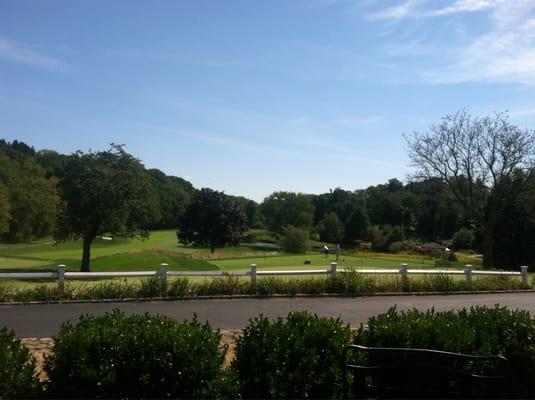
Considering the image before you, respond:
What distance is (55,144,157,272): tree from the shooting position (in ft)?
104

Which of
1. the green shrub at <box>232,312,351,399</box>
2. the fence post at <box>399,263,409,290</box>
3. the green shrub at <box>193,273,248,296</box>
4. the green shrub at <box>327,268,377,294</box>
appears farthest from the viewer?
the fence post at <box>399,263,409,290</box>

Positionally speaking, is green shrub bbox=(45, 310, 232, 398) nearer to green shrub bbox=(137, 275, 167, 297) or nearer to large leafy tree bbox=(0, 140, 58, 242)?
green shrub bbox=(137, 275, 167, 297)

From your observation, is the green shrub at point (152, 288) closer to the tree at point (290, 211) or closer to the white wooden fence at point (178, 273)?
the white wooden fence at point (178, 273)

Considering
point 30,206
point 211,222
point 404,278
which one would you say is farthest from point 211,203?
point 404,278

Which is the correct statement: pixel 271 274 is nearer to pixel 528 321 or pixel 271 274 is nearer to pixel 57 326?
pixel 57 326

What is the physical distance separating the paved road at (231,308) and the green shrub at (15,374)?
5877 mm

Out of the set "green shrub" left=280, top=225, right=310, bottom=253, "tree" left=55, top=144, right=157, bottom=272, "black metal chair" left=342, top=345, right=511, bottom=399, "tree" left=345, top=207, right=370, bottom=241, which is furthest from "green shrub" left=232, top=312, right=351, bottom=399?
"tree" left=345, top=207, right=370, bottom=241

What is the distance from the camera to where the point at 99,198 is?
3170 cm

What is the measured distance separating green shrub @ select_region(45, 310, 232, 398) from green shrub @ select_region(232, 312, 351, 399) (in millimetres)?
421

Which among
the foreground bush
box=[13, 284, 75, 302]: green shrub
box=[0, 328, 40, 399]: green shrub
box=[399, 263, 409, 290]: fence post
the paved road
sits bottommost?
the paved road

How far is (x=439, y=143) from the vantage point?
43.8 metres

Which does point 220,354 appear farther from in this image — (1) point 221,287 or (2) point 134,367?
(1) point 221,287

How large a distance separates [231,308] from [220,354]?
955 cm

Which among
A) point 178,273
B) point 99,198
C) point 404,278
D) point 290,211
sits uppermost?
point 290,211
